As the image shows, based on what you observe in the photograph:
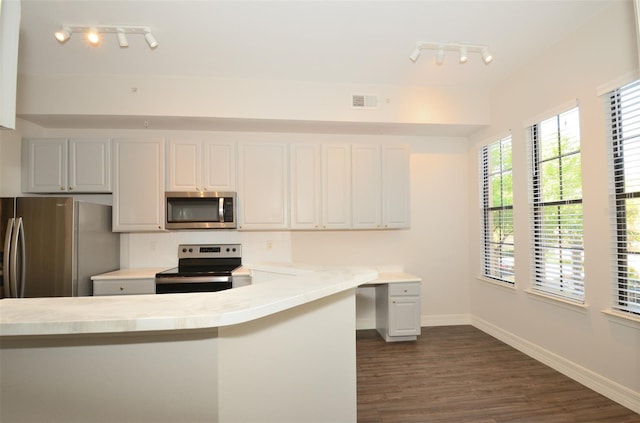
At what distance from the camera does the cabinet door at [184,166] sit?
3643mm

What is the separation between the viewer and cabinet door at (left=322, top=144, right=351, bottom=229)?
3.87 meters

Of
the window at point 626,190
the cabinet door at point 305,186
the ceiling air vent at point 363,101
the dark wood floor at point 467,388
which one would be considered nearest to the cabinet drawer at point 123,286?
the cabinet door at point 305,186

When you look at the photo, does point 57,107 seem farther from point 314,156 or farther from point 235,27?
point 314,156

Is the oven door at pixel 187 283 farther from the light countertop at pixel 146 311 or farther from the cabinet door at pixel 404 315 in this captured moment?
the light countertop at pixel 146 311

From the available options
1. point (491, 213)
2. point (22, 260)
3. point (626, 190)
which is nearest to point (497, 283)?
point (491, 213)

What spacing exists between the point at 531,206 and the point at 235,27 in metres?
3.27

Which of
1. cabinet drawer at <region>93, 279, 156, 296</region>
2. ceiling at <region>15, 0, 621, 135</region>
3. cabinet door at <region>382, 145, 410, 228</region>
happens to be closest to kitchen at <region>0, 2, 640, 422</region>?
ceiling at <region>15, 0, 621, 135</region>

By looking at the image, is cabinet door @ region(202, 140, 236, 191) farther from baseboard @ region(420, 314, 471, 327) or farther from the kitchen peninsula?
baseboard @ region(420, 314, 471, 327)

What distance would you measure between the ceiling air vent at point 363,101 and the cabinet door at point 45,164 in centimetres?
323

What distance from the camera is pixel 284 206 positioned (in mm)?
3816

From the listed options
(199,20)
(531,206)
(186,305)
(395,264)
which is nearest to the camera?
(186,305)

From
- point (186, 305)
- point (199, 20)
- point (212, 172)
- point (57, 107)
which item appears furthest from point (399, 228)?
point (57, 107)

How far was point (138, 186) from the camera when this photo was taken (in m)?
3.58

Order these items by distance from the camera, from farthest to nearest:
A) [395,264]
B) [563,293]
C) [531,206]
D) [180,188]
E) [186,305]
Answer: [395,264] → [180,188] → [531,206] → [563,293] → [186,305]
